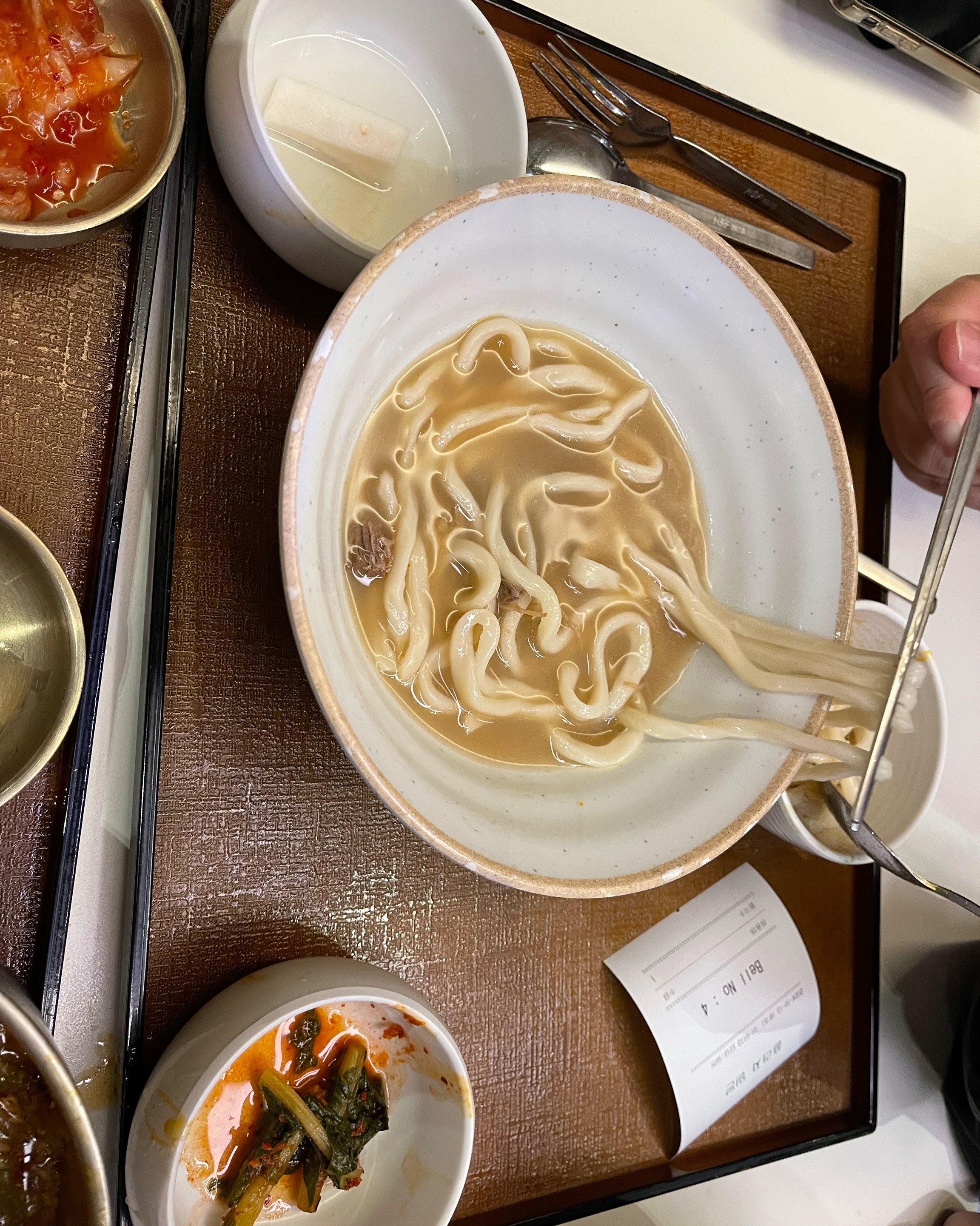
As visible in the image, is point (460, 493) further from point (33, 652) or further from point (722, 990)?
point (722, 990)

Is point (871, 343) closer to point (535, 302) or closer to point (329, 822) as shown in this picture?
point (535, 302)

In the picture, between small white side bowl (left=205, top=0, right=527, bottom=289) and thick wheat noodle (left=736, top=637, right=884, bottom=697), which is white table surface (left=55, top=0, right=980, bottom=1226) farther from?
small white side bowl (left=205, top=0, right=527, bottom=289)

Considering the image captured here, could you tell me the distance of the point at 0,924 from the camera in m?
1.06

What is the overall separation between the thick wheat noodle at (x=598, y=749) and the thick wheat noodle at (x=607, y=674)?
5 cm

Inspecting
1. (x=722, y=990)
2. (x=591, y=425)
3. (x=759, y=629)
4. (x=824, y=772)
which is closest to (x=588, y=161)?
(x=591, y=425)

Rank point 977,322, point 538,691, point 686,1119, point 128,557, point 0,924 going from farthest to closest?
point 977,322 < point 686,1119 < point 538,691 < point 128,557 < point 0,924

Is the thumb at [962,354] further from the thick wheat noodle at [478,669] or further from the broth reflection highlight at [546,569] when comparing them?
the thick wheat noodle at [478,669]

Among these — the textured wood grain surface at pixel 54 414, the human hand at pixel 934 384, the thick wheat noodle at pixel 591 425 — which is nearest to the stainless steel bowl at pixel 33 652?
the textured wood grain surface at pixel 54 414

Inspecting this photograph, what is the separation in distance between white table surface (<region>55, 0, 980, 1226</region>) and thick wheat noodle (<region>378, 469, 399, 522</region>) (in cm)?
82

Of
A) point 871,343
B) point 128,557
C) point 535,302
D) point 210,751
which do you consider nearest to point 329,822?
point 210,751

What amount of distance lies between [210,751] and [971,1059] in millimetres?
1662

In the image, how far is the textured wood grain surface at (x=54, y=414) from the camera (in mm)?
1082

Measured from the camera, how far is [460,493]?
128 centimetres

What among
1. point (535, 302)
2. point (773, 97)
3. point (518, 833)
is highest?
point (773, 97)
